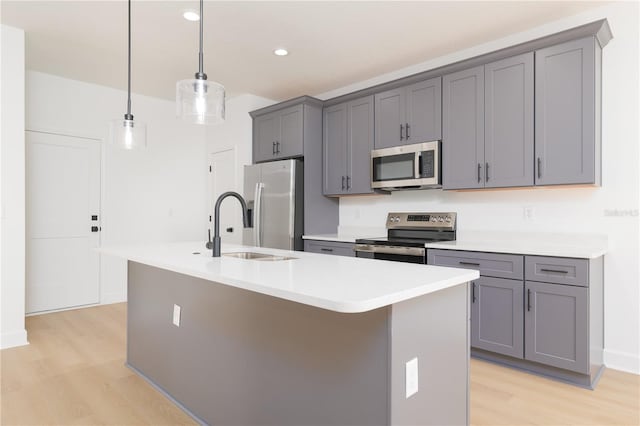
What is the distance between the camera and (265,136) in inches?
185

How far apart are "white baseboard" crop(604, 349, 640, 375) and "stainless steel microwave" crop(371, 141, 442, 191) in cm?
175

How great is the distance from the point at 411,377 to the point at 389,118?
9.35 feet

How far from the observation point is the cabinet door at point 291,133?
4.27 metres

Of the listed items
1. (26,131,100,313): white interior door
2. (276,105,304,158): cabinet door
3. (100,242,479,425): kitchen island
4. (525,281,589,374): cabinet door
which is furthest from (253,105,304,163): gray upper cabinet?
(525,281,589,374): cabinet door

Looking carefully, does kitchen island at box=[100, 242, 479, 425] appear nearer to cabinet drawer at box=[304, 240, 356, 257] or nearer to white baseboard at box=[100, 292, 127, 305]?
cabinet drawer at box=[304, 240, 356, 257]

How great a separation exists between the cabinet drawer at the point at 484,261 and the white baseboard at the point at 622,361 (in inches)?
35.4

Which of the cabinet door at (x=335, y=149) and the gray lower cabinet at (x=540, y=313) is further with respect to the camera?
the cabinet door at (x=335, y=149)

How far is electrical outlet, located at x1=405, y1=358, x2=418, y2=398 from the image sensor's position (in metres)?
1.35

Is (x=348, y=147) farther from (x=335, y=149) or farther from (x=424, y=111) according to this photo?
(x=424, y=111)

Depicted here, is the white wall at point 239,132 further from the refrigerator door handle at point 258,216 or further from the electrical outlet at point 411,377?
the electrical outlet at point 411,377

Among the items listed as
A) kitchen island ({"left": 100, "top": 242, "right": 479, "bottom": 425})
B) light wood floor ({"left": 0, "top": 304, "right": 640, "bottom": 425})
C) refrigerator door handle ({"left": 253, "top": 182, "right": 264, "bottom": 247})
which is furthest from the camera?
refrigerator door handle ({"left": 253, "top": 182, "right": 264, "bottom": 247})

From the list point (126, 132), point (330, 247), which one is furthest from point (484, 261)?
point (126, 132)

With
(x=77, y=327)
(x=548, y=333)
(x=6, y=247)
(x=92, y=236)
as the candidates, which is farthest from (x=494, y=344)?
(x=92, y=236)

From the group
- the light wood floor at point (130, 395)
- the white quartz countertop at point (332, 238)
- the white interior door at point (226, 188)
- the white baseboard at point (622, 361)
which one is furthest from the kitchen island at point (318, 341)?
the white interior door at point (226, 188)
